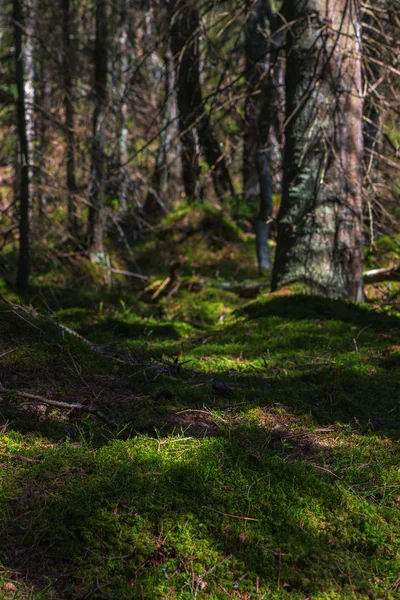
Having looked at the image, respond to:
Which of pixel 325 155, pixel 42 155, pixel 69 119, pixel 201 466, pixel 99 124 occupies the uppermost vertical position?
pixel 69 119

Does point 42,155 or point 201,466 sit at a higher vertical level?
point 42,155

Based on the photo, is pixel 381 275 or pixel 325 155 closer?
pixel 325 155

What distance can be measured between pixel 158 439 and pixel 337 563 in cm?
110

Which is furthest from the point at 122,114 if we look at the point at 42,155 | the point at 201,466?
the point at 201,466

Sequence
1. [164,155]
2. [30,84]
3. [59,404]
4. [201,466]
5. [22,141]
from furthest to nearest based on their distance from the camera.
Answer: [30,84] → [22,141] → [164,155] → [59,404] → [201,466]

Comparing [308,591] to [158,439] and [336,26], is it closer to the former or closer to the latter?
[158,439]

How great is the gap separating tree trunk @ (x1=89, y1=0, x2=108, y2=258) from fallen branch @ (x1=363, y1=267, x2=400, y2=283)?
14.7 ft

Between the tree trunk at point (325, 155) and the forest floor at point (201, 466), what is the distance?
98cm

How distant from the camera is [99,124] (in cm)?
944

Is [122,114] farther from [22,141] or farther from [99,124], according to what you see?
[22,141]

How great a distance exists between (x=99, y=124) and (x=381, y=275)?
210 inches

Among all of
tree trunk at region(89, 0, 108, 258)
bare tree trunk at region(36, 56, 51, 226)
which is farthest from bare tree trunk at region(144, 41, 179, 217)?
bare tree trunk at region(36, 56, 51, 226)

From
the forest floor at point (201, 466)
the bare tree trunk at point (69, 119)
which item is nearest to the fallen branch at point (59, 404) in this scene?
the forest floor at point (201, 466)

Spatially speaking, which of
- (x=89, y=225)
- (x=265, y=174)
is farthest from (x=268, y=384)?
(x=89, y=225)
